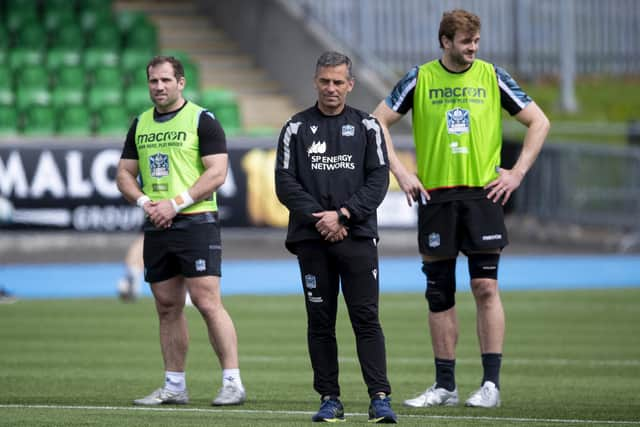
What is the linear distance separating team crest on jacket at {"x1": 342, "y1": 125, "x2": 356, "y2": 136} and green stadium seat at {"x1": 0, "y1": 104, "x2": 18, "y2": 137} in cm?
1548

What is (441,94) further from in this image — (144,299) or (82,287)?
(82,287)

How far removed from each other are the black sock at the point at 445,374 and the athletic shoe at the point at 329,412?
3.71 feet

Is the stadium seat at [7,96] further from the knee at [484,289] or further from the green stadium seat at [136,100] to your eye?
the knee at [484,289]

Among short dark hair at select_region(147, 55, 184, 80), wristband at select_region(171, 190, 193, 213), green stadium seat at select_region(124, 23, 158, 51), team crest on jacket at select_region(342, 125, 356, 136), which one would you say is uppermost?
green stadium seat at select_region(124, 23, 158, 51)

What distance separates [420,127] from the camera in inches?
355

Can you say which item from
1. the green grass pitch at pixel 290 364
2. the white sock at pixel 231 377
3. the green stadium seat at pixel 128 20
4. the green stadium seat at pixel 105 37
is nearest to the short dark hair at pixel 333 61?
the green grass pitch at pixel 290 364

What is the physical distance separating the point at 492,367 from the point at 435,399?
0.40 m

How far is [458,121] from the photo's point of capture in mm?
8906

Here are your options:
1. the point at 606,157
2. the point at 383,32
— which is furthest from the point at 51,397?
the point at 383,32

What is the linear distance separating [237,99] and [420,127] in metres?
17.2

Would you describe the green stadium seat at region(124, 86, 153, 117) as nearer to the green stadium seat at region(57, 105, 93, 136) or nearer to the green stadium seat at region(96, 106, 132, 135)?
the green stadium seat at region(96, 106, 132, 135)

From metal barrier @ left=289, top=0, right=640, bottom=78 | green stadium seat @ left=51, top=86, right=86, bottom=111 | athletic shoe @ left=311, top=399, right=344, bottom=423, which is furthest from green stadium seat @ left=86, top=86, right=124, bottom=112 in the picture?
athletic shoe @ left=311, top=399, right=344, bottom=423

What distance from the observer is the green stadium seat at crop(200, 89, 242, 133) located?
2370cm

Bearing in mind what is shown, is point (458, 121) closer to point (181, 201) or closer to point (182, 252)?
point (181, 201)
